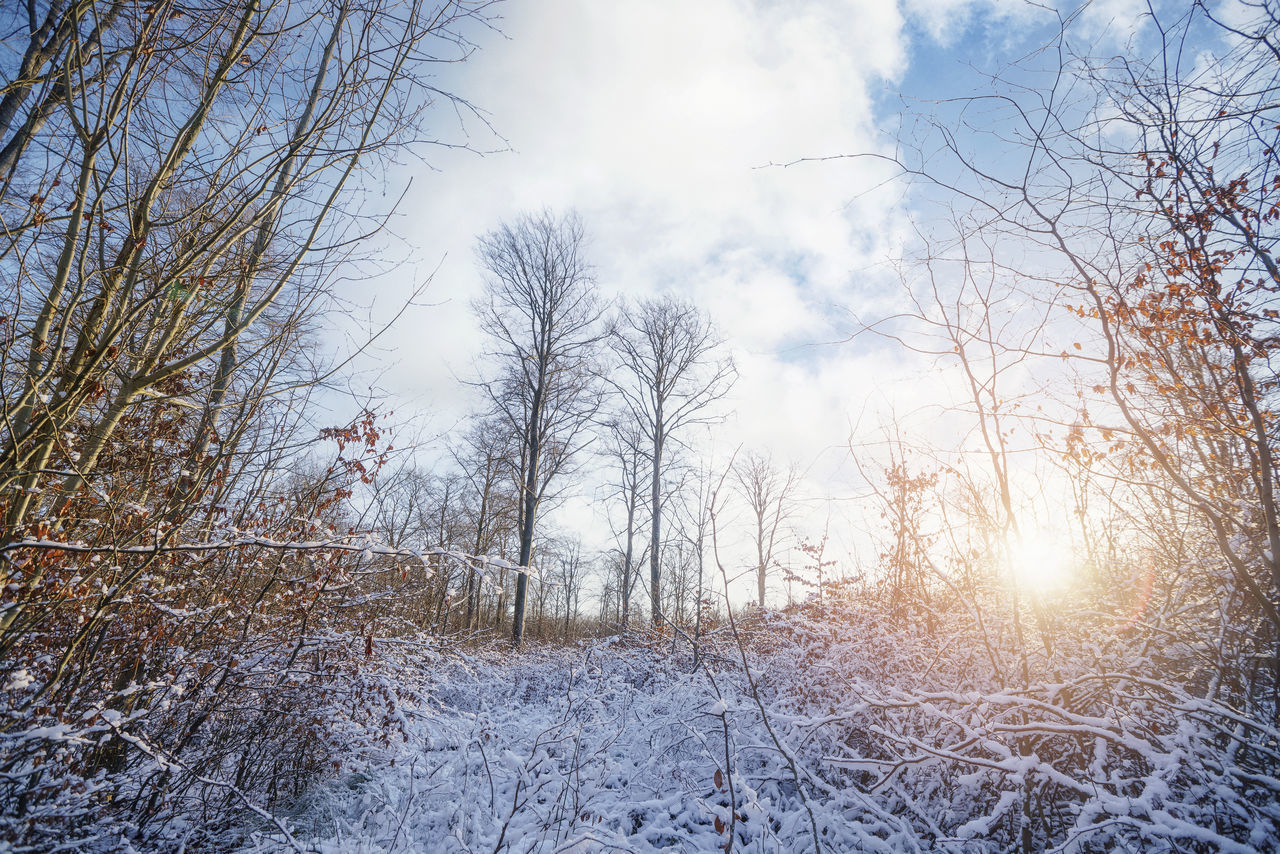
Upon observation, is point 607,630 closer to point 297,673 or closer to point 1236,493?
point 297,673

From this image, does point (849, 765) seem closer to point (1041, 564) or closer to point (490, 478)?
point (1041, 564)

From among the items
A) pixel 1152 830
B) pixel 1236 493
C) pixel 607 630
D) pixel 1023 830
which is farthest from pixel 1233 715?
pixel 607 630

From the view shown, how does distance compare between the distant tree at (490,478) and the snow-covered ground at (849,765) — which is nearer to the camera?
the snow-covered ground at (849,765)

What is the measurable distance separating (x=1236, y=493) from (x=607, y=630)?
52.2 ft

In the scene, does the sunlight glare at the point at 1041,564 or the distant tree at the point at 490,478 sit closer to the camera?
the sunlight glare at the point at 1041,564

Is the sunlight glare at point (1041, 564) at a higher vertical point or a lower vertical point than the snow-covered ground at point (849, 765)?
higher

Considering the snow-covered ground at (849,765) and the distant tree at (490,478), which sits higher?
the distant tree at (490,478)

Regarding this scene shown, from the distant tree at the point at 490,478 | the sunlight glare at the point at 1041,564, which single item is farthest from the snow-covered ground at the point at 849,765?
the distant tree at the point at 490,478

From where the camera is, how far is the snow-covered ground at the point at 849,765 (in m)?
2.02

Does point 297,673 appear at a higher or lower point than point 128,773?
higher

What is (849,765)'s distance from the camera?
2.05 meters

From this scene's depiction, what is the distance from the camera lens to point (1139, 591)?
11.2 feet

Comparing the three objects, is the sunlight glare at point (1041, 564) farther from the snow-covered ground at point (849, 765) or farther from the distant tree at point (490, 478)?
the distant tree at point (490, 478)

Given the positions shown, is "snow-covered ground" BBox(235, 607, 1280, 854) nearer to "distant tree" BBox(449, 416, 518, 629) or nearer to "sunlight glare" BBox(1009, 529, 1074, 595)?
"sunlight glare" BBox(1009, 529, 1074, 595)
